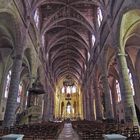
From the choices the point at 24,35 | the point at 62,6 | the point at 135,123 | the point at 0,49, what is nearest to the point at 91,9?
the point at 62,6

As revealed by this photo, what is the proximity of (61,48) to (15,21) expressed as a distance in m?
21.9

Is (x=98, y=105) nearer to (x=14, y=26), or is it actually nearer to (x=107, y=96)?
(x=107, y=96)

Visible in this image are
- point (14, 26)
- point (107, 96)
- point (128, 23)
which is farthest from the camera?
point (107, 96)

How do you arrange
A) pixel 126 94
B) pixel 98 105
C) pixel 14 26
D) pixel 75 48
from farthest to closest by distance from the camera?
1. pixel 75 48
2. pixel 98 105
3. pixel 14 26
4. pixel 126 94

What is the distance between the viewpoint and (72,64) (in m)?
46.0

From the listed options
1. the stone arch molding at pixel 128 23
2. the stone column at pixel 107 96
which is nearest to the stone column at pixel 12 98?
the stone arch molding at pixel 128 23

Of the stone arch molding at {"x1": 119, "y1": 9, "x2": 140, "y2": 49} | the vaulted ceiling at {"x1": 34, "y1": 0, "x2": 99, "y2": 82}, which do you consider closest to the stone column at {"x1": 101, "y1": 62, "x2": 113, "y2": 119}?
the stone arch molding at {"x1": 119, "y1": 9, "x2": 140, "y2": 49}

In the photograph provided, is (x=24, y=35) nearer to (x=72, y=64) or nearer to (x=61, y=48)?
(x=61, y=48)

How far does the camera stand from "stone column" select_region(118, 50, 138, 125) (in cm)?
1168

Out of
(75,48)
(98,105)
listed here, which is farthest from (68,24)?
(98,105)

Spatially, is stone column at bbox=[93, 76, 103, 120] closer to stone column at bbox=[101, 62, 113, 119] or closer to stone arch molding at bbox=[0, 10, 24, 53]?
stone column at bbox=[101, 62, 113, 119]

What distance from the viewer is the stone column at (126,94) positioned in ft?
38.3

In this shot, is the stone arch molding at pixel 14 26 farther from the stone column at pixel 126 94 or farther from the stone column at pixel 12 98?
the stone column at pixel 126 94

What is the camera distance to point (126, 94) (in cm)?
1256
